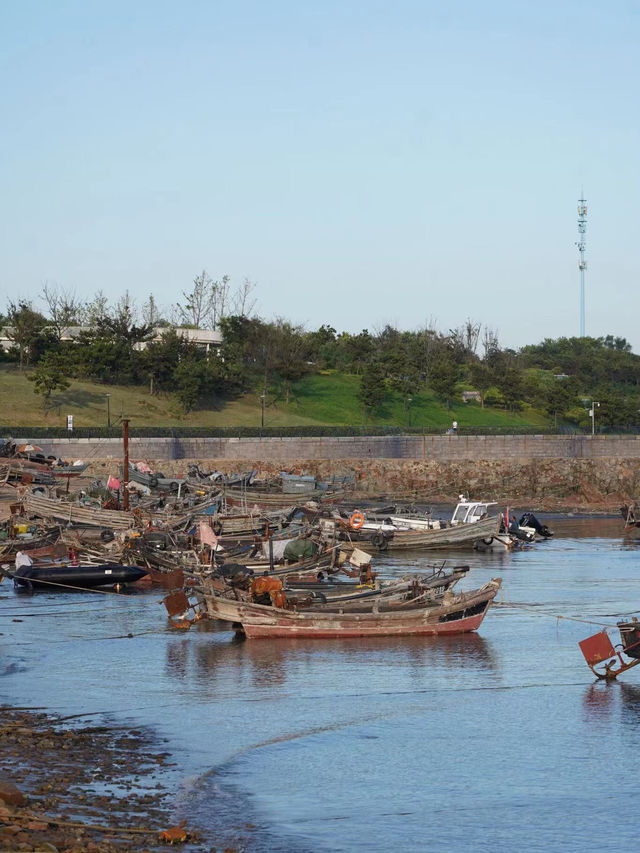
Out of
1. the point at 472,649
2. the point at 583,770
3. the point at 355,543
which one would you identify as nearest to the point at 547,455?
the point at 355,543

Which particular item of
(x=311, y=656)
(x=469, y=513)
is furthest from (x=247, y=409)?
(x=311, y=656)

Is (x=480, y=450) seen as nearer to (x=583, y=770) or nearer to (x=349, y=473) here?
(x=349, y=473)

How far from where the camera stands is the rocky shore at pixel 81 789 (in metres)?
17.1

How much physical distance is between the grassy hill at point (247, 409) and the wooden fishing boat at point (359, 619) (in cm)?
7740

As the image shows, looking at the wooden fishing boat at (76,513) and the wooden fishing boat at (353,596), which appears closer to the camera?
the wooden fishing boat at (353,596)

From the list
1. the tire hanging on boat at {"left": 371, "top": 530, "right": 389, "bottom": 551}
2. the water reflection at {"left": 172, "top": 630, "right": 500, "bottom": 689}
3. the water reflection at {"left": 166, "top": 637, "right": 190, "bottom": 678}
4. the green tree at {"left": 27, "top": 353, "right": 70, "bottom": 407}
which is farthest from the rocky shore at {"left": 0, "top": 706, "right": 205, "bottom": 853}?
the green tree at {"left": 27, "top": 353, "right": 70, "bottom": 407}

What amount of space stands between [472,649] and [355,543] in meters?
23.7

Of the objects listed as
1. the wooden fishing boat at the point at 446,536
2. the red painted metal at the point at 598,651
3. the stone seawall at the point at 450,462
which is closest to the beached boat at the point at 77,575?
the wooden fishing boat at the point at 446,536

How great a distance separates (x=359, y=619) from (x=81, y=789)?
51.0 ft

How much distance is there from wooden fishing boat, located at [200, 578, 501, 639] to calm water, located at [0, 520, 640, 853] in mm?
519

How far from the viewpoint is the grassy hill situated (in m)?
113

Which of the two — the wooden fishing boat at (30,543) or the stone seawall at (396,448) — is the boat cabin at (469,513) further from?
the stone seawall at (396,448)

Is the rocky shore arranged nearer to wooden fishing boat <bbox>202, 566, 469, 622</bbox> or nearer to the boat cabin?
wooden fishing boat <bbox>202, 566, 469, 622</bbox>

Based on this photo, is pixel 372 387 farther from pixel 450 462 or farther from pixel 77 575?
pixel 77 575
